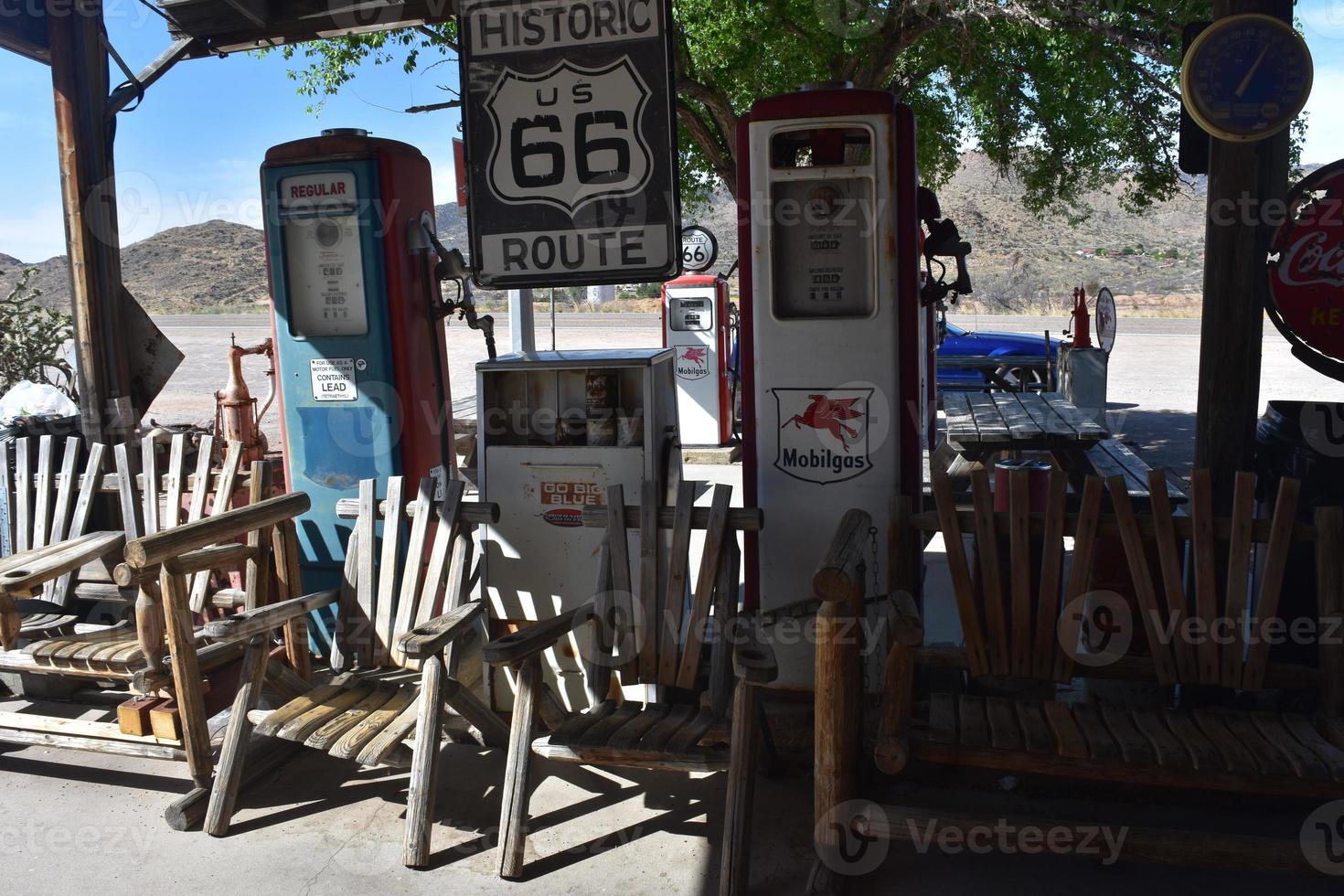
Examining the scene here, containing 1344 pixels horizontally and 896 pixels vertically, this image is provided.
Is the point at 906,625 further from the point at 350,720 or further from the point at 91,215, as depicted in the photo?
the point at 91,215

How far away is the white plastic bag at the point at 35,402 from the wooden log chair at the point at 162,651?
262 cm

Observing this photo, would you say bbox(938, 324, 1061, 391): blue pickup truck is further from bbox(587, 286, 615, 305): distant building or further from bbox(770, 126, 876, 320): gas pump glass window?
bbox(587, 286, 615, 305): distant building

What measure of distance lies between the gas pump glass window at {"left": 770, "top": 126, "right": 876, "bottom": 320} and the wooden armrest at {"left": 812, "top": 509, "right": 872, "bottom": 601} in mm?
979

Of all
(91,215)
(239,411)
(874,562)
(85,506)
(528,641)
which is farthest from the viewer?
Result: (239,411)

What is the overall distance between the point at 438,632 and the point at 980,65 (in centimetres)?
913

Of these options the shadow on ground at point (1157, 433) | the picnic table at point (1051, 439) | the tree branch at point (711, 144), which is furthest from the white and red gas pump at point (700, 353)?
the picnic table at point (1051, 439)

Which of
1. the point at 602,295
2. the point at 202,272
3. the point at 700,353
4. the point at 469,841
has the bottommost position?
the point at 469,841

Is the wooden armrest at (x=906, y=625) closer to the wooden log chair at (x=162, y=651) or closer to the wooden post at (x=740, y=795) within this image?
the wooden post at (x=740, y=795)

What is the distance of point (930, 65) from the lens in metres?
11.2

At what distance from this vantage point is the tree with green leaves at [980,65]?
8758 millimetres

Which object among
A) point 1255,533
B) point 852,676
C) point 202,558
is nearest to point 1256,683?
point 1255,533

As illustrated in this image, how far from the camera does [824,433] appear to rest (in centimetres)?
398

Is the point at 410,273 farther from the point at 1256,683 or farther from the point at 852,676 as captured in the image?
the point at 1256,683

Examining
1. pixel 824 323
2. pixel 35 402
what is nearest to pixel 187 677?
pixel 824 323
